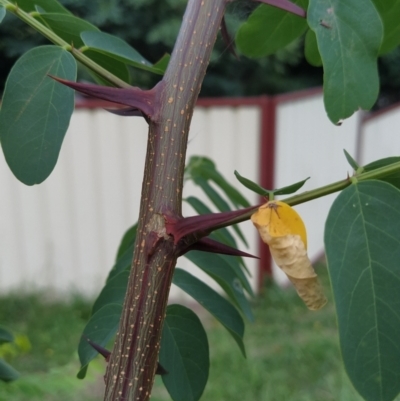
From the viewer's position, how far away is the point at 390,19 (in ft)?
1.43

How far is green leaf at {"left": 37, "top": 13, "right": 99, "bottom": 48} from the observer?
482mm

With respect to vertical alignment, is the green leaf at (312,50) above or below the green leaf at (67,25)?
below

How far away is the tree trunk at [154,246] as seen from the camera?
30cm

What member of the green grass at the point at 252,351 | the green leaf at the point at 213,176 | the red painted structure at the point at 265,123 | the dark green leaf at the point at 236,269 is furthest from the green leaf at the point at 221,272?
the red painted structure at the point at 265,123

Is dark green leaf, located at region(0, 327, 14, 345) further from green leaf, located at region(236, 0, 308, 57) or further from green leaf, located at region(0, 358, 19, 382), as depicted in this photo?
green leaf, located at region(236, 0, 308, 57)

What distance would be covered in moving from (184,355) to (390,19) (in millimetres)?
312

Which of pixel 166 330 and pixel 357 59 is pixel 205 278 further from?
pixel 357 59

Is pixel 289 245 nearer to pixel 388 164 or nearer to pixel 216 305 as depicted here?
pixel 388 164

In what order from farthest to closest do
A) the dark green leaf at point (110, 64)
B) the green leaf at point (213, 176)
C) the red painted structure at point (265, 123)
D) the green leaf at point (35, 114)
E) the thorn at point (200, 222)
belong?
the red painted structure at point (265, 123)
the green leaf at point (213, 176)
the dark green leaf at point (110, 64)
the green leaf at point (35, 114)
the thorn at point (200, 222)

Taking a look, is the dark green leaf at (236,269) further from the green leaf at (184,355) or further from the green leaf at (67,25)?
the green leaf at (67,25)

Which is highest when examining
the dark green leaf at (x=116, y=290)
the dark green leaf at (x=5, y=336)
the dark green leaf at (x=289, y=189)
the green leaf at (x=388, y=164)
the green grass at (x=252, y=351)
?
the green leaf at (x=388, y=164)

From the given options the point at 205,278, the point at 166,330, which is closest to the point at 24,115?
the point at 166,330

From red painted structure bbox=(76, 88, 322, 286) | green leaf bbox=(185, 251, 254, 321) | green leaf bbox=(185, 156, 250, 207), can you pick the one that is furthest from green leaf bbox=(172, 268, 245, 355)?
red painted structure bbox=(76, 88, 322, 286)

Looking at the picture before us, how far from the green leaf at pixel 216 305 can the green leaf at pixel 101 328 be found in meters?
0.07
